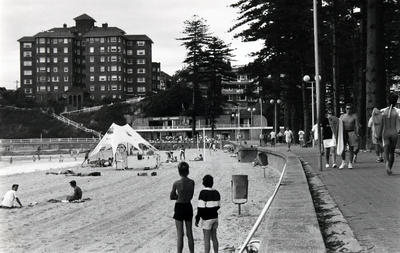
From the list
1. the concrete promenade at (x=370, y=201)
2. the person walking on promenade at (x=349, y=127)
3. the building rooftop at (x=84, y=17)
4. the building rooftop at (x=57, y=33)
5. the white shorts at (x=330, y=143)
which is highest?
the building rooftop at (x=84, y=17)

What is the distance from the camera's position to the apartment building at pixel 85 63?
12662 centimetres

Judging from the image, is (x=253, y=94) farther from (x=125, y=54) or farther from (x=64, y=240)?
(x=125, y=54)

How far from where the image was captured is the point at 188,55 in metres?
85.4

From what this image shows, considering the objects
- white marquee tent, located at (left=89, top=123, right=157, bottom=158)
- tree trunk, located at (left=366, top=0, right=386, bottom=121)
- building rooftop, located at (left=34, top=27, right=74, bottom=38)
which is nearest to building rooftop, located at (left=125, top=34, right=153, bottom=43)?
building rooftop, located at (left=34, top=27, right=74, bottom=38)

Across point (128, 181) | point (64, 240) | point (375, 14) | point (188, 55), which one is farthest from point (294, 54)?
point (188, 55)

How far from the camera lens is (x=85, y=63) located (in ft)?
427

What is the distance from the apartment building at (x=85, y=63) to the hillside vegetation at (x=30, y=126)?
7394 millimetres

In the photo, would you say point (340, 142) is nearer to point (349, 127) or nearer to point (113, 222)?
point (349, 127)

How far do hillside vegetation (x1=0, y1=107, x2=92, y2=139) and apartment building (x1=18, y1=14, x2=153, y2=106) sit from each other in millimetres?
7394

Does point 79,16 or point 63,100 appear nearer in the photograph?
point 63,100

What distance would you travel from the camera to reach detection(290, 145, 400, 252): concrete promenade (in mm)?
6324

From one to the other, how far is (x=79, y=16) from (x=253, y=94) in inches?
3637

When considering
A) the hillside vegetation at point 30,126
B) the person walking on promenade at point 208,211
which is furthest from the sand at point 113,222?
the hillside vegetation at point 30,126

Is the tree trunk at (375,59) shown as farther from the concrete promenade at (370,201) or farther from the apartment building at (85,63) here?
the apartment building at (85,63)
